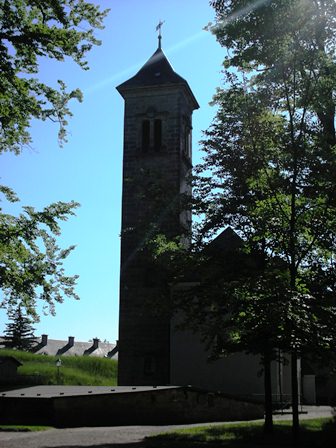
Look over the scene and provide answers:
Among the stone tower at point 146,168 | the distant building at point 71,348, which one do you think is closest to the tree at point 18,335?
the distant building at point 71,348

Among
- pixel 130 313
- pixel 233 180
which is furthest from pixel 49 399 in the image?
pixel 130 313

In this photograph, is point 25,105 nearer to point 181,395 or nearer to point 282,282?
point 282,282

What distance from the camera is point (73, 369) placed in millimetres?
47562

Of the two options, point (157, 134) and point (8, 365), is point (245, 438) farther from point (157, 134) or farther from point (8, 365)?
point (8, 365)

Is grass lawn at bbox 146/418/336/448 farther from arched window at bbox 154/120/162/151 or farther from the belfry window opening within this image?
the belfry window opening

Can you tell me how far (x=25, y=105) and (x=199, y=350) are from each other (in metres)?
18.9

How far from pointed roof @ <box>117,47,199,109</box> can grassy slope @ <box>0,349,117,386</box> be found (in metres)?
21.0

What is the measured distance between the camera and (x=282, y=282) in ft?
39.9

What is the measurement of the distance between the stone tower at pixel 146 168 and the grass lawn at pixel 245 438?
46.4 ft

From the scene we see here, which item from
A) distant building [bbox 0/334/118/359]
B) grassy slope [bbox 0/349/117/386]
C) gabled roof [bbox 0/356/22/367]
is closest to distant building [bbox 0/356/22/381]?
gabled roof [bbox 0/356/22/367]

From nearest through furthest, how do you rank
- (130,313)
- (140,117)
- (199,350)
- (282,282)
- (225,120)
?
(282,282)
(225,120)
(199,350)
(130,313)
(140,117)

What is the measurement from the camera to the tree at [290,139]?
42.4ft

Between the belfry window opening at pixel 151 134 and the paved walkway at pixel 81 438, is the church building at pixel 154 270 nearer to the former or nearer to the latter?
the belfry window opening at pixel 151 134

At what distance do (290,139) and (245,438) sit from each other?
7264 mm
